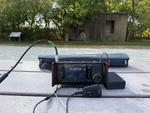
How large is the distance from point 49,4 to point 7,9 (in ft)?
6.87

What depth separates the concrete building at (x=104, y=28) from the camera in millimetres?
16531

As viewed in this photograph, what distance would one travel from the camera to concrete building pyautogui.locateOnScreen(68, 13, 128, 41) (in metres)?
16.5

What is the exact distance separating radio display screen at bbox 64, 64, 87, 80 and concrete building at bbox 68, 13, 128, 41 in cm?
1501

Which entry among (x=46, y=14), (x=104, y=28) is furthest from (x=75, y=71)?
(x=104, y=28)

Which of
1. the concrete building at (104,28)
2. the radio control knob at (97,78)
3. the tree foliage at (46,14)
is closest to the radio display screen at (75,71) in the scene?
the radio control knob at (97,78)

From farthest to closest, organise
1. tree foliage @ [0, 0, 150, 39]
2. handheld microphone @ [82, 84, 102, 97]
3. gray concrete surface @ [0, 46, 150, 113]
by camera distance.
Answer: tree foliage @ [0, 0, 150, 39], handheld microphone @ [82, 84, 102, 97], gray concrete surface @ [0, 46, 150, 113]

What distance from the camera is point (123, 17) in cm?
1666

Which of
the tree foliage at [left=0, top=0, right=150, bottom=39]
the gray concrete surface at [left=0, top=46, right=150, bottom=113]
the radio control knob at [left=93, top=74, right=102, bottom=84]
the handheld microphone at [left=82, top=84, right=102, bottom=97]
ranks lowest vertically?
the gray concrete surface at [left=0, top=46, right=150, bottom=113]

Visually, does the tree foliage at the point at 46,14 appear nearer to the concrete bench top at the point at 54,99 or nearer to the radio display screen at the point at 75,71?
the concrete bench top at the point at 54,99

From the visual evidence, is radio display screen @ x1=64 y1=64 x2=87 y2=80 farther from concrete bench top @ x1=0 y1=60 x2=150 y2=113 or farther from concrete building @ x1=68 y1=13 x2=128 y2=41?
concrete building @ x1=68 y1=13 x2=128 y2=41

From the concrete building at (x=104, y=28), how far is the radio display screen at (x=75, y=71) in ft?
49.2

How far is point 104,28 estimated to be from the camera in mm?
16672

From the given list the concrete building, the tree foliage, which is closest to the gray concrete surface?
the tree foliage

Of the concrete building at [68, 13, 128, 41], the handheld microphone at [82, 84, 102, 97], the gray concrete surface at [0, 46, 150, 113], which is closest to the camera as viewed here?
the gray concrete surface at [0, 46, 150, 113]
